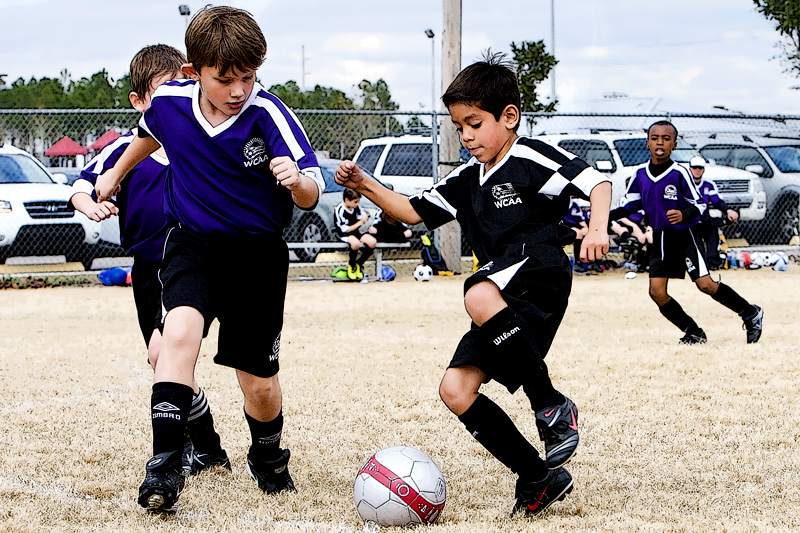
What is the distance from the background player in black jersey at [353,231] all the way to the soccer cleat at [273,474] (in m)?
9.12

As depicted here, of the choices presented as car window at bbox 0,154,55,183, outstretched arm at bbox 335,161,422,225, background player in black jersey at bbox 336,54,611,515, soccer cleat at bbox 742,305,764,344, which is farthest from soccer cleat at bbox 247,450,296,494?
car window at bbox 0,154,55,183

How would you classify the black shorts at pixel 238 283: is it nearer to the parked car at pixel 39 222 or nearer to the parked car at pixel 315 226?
the parked car at pixel 39 222

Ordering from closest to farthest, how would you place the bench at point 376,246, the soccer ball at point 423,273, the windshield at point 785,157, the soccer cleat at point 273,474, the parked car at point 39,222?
the soccer cleat at point 273,474
the parked car at point 39,222
the bench at point 376,246
the soccer ball at point 423,273
the windshield at point 785,157

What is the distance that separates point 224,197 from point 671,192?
4.98m

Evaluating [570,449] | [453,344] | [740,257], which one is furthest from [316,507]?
[740,257]

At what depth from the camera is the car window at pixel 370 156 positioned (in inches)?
589

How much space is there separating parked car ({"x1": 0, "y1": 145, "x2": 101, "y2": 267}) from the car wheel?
9.09 feet

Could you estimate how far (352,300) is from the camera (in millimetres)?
11000

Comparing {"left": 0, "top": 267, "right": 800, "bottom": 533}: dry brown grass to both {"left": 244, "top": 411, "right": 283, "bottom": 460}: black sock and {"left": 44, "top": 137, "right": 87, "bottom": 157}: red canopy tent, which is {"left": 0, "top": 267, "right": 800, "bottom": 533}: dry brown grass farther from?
{"left": 44, "top": 137, "right": 87, "bottom": 157}: red canopy tent

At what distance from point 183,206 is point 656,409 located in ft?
9.11

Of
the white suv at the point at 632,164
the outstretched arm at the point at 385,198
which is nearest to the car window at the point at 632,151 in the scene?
the white suv at the point at 632,164

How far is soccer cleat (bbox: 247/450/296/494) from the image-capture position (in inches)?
150

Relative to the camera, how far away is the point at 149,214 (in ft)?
14.1

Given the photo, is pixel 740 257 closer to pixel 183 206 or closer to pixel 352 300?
pixel 352 300
